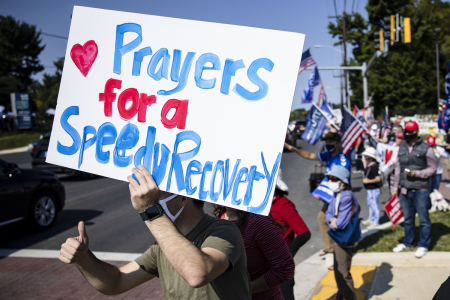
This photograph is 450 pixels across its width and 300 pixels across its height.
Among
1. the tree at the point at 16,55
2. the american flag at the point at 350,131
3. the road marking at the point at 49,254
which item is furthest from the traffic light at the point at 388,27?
the tree at the point at 16,55

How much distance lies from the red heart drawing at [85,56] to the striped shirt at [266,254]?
138 cm

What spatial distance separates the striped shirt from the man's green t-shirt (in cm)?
60

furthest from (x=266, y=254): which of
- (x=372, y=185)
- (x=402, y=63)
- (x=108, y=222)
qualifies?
(x=402, y=63)

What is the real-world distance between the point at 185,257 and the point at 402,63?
56.9 m

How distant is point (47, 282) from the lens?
5.70 m

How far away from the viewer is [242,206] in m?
1.88

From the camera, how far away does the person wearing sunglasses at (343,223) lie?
423cm

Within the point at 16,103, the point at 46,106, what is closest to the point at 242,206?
the point at 16,103

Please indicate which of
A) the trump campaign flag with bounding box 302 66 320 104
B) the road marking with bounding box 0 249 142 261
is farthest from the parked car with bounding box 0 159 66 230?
the trump campaign flag with bounding box 302 66 320 104

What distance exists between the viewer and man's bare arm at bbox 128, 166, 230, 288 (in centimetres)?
166

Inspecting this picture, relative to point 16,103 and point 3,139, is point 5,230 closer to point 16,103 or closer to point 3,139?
point 3,139

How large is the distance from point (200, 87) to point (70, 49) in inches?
33.6

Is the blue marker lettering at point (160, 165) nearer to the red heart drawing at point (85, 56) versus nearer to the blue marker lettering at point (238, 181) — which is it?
the blue marker lettering at point (238, 181)

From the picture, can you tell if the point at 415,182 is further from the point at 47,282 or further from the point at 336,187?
the point at 47,282
